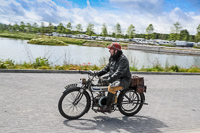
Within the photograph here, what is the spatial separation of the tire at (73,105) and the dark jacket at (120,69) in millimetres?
802

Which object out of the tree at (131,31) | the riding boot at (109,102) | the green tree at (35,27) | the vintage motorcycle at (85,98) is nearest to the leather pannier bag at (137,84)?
the vintage motorcycle at (85,98)

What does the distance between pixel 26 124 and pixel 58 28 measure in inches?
4164

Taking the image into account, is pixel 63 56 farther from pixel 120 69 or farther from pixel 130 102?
pixel 120 69

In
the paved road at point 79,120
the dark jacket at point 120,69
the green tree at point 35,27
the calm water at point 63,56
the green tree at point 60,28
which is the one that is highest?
the green tree at point 60,28

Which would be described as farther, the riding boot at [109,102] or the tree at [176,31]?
the tree at [176,31]

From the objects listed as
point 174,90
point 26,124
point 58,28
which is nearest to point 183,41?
point 58,28

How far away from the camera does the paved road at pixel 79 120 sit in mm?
4570

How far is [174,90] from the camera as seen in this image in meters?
9.51

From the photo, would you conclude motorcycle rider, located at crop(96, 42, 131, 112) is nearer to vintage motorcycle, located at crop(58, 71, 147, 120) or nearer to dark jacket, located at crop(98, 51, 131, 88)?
dark jacket, located at crop(98, 51, 131, 88)

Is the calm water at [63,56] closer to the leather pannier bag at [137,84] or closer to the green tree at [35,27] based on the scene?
the leather pannier bag at [137,84]

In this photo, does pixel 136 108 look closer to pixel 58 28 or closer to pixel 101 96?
pixel 101 96

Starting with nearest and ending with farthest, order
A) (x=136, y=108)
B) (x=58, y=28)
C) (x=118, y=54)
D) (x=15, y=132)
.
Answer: (x=15, y=132) → (x=118, y=54) → (x=136, y=108) → (x=58, y=28)

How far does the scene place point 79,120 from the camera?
5082 millimetres

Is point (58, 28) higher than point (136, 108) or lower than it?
higher
